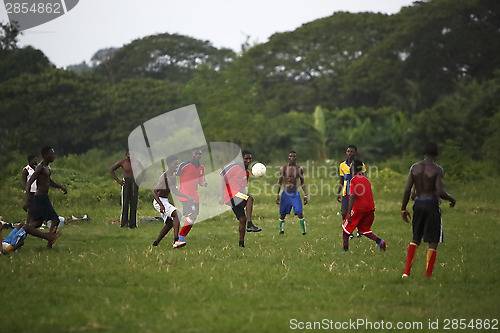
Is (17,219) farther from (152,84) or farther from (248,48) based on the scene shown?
(248,48)

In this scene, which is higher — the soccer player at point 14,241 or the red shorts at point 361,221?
the soccer player at point 14,241

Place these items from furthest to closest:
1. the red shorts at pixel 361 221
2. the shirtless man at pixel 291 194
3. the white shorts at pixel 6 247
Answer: the shirtless man at pixel 291 194 → the red shorts at pixel 361 221 → the white shorts at pixel 6 247

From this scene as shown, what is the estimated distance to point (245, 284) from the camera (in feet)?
32.1

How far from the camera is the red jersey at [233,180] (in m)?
14.7

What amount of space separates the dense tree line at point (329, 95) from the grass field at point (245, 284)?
29.0 meters

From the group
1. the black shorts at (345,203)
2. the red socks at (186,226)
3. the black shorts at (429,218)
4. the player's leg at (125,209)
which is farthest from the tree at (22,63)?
the black shorts at (429,218)

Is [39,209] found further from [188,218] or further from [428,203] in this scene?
[428,203]

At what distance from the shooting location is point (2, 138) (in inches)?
1907

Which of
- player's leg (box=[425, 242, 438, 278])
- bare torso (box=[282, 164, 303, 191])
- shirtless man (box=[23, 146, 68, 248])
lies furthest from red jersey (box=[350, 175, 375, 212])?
shirtless man (box=[23, 146, 68, 248])

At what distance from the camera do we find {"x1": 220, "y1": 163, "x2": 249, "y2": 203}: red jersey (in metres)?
14.7

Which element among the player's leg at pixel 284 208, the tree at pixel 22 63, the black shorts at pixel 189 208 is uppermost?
the tree at pixel 22 63

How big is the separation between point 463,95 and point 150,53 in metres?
33.3

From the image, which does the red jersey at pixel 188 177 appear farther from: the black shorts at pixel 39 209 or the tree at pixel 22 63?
the tree at pixel 22 63

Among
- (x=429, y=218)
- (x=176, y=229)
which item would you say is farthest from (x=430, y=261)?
(x=176, y=229)
